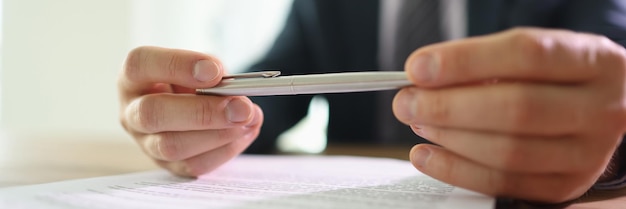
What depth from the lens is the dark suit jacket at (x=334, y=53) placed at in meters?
0.73

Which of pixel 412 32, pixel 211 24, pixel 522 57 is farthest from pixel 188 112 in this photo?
pixel 211 24

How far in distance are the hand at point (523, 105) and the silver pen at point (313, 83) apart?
0.04 ft

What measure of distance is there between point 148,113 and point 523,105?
252mm

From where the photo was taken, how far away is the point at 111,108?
200cm

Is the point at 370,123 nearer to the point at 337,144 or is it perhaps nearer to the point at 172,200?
the point at 337,144

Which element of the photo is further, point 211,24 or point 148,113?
point 211,24

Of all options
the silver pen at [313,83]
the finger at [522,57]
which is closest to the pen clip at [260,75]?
the silver pen at [313,83]

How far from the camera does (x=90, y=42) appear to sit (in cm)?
193

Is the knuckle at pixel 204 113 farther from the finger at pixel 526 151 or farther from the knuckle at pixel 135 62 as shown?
the finger at pixel 526 151

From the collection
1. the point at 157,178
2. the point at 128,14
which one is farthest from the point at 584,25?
the point at 128,14

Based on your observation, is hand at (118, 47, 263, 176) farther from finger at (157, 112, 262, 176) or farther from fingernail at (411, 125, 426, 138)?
fingernail at (411, 125, 426, 138)

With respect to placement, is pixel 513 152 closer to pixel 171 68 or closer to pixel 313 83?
pixel 313 83

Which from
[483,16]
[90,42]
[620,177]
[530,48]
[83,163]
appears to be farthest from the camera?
[90,42]

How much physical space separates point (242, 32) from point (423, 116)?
1721 millimetres
